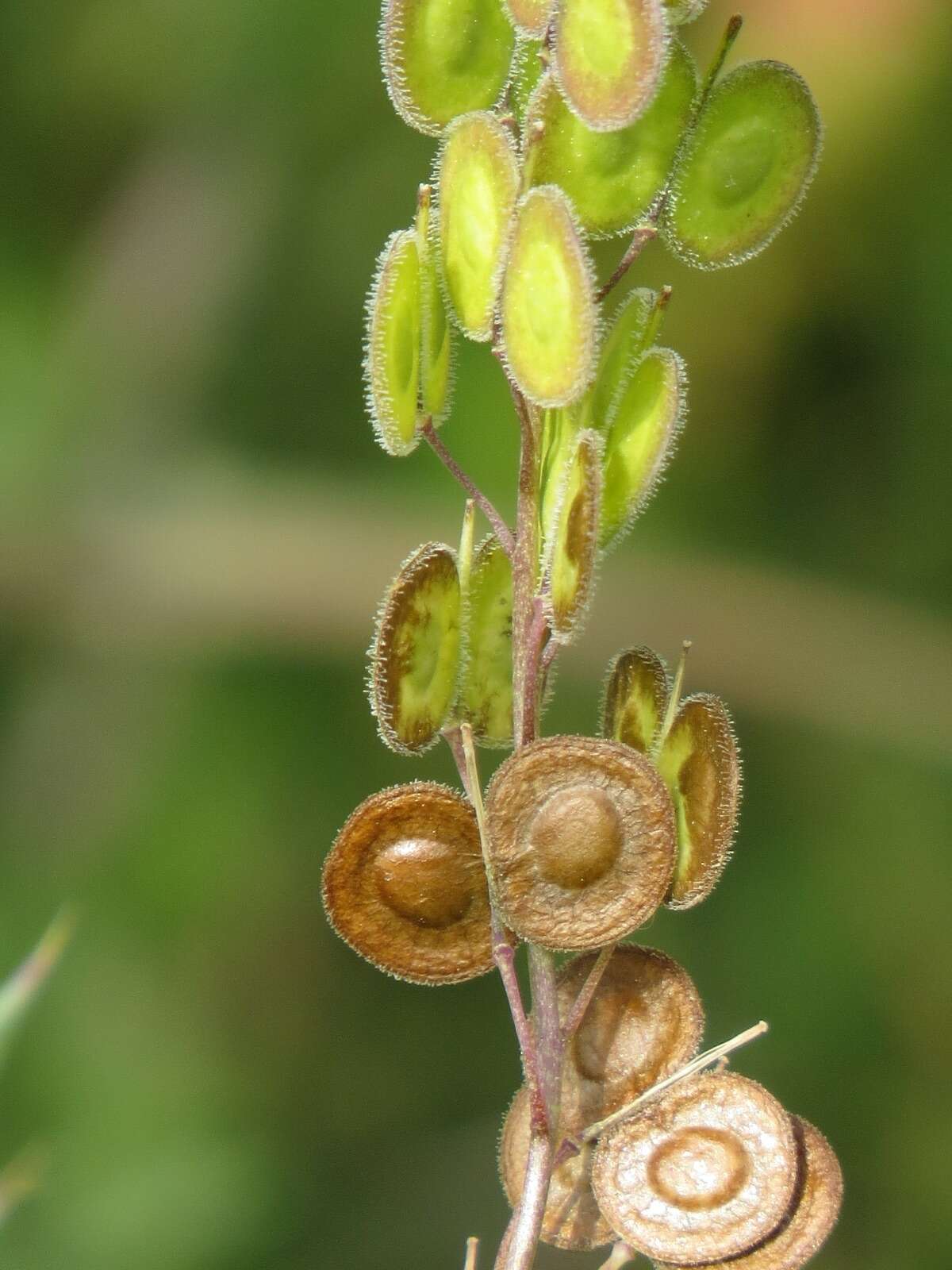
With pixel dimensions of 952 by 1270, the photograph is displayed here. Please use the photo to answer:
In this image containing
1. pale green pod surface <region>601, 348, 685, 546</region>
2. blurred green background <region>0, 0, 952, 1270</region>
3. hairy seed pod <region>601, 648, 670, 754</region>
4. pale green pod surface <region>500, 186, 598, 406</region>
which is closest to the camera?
pale green pod surface <region>500, 186, 598, 406</region>

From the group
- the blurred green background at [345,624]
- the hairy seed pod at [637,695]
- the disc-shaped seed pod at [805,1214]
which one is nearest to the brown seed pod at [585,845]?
the hairy seed pod at [637,695]

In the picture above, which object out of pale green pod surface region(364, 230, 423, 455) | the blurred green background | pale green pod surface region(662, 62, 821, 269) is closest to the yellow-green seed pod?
pale green pod surface region(364, 230, 423, 455)

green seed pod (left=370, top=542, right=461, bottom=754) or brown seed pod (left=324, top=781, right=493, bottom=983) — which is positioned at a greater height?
green seed pod (left=370, top=542, right=461, bottom=754)

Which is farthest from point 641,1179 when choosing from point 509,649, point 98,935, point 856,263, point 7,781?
point 7,781

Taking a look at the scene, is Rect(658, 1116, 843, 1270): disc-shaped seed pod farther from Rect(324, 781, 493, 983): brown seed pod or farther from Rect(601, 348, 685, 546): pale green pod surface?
Rect(601, 348, 685, 546): pale green pod surface

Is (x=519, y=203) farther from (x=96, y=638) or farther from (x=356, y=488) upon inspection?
(x=96, y=638)

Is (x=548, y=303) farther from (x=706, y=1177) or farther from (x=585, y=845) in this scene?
(x=706, y=1177)

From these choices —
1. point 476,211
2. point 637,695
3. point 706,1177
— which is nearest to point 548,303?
point 476,211
